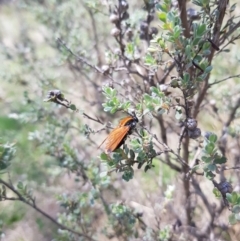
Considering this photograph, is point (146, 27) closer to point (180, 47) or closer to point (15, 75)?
point (180, 47)

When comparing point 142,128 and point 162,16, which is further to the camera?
point 142,128

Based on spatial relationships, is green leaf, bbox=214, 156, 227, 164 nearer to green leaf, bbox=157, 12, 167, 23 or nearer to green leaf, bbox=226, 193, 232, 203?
green leaf, bbox=226, 193, 232, 203

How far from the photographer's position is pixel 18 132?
9.43 ft

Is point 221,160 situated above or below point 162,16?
below

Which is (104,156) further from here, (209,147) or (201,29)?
(201,29)

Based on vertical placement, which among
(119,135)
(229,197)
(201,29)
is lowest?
(229,197)

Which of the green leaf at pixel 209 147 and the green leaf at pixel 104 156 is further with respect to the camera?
the green leaf at pixel 104 156

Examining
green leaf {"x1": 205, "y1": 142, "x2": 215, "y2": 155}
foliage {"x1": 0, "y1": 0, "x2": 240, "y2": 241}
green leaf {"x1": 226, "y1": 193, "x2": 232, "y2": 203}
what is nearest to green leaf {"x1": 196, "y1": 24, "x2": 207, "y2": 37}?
foliage {"x1": 0, "y1": 0, "x2": 240, "y2": 241}

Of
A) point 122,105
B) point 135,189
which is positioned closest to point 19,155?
point 135,189

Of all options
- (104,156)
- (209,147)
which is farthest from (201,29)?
(104,156)

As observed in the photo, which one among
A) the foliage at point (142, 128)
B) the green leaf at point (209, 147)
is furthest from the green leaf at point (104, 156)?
the green leaf at point (209, 147)

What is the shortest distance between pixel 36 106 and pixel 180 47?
0.86 meters

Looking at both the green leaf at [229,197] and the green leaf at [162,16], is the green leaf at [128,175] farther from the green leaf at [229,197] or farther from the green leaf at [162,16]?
the green leaf at [162,16]

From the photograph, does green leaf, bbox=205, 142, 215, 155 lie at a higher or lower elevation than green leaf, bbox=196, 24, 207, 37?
lower
